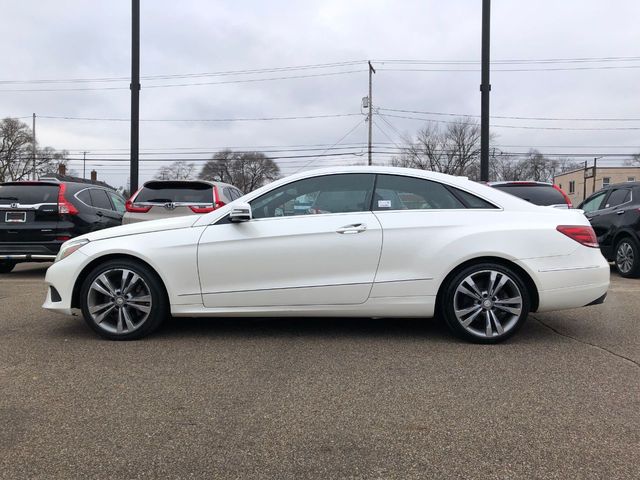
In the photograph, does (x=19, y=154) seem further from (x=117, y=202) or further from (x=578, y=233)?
(x=578, y=233)

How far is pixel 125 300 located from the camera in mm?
4500

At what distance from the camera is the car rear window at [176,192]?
7980mm

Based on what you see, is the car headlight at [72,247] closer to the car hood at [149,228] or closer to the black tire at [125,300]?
the car hood at [149,228]

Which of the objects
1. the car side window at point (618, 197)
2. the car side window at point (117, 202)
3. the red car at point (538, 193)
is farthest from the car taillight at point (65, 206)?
the car side window at point (618, 197)

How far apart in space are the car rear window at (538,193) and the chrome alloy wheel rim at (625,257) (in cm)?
126

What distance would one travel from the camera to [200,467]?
2475 mm

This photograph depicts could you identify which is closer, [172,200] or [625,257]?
[172,200]

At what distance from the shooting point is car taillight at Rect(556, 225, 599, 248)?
4383 mm

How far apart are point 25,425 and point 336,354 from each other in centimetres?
221

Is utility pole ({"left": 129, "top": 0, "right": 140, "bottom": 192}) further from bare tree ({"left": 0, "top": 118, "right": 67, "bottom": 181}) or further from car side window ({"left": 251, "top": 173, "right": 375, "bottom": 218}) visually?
bare tree ({"left": 0, "top": 118, "right": 67, "bottom": 181})

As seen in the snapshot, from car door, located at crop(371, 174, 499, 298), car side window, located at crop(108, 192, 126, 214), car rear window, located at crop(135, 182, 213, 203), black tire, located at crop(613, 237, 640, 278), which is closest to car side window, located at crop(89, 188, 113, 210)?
car side window, located at crop(108, 192, 126, 214)

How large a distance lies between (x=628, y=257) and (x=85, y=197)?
916 centimetres

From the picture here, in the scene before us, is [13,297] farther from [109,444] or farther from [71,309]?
[109,444]

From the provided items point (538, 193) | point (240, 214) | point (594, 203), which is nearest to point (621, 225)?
point (594, 203)
